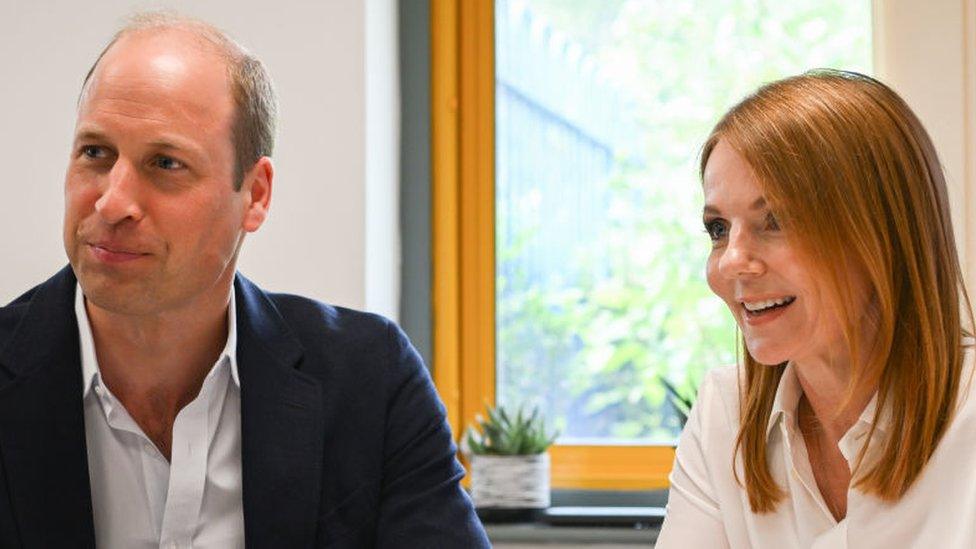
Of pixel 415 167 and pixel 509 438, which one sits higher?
pixel 415 167

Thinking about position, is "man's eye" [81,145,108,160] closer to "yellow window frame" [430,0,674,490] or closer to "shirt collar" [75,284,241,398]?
"shirt collar" [75,284,241,398]

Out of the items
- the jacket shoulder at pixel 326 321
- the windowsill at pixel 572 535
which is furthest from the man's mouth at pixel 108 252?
the windowsill at pixel 572 535

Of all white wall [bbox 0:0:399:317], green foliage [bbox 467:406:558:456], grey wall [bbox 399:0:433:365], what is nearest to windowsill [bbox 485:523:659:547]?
green foliage [bbox 467:406:558:456]

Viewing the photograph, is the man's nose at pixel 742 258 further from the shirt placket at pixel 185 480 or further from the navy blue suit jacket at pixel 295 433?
the shirt placket at pixel 185 480

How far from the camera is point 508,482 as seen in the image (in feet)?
8.86

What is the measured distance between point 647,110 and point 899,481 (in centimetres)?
150

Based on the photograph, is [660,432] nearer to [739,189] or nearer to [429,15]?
[429,15]

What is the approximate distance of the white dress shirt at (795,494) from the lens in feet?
5.05

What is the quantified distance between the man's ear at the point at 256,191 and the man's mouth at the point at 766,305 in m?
0.66

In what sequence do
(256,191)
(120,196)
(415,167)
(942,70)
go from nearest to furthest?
(120,196) → (256,191) → (942,70) → (415,167)

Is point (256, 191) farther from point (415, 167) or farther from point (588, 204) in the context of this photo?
point (588, 204)

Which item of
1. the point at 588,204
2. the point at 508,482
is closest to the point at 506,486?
the point at 508,482

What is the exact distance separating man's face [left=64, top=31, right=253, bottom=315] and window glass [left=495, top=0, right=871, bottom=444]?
1362 mm

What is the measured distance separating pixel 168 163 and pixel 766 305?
0.75 metres
